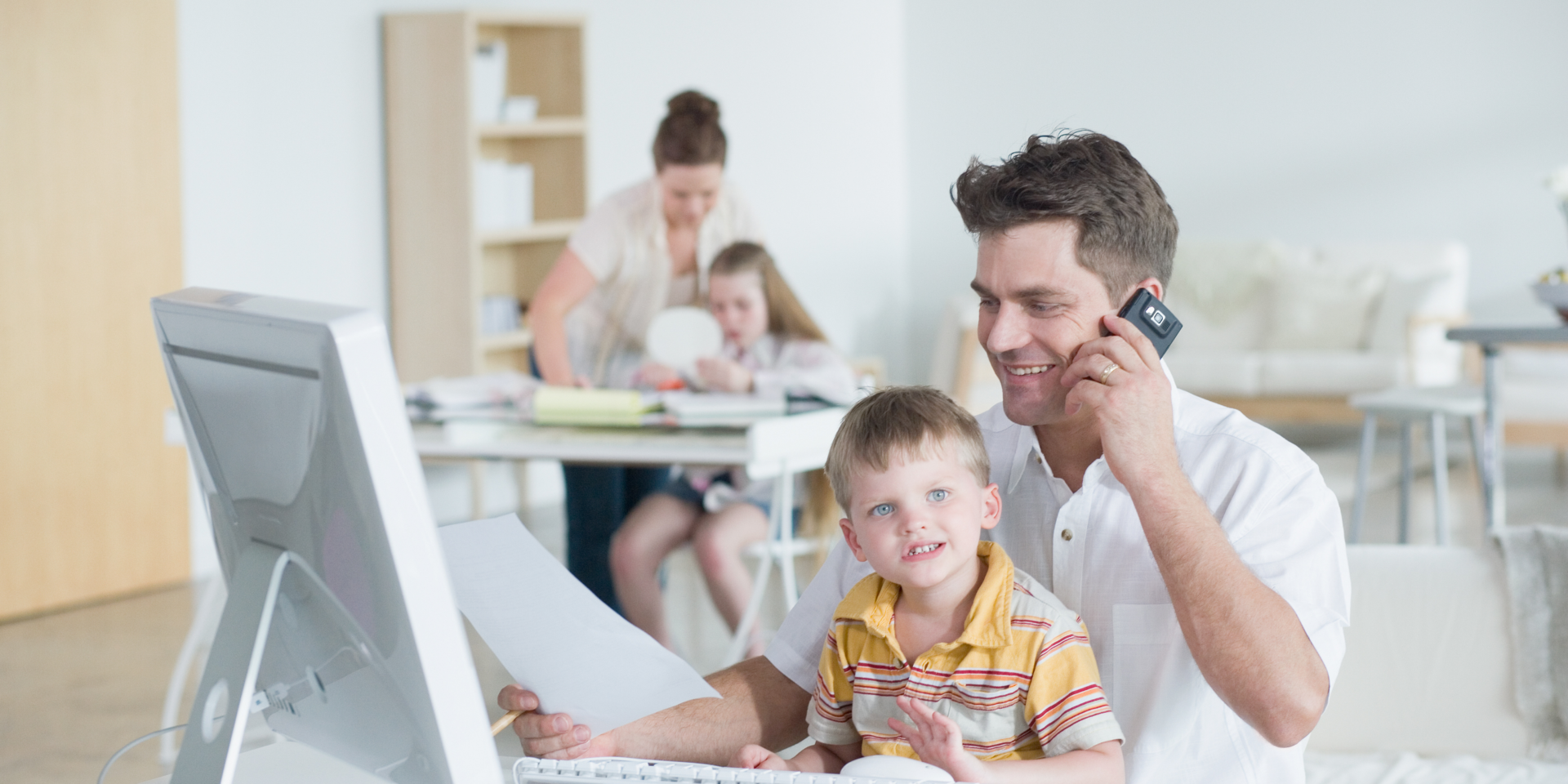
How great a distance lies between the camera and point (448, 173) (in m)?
5.15

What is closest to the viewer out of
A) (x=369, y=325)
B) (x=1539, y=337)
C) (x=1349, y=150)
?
(x=369, y=325)

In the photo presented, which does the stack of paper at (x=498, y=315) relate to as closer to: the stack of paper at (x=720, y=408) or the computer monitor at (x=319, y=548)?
the stack of paper at (x=720, y=408)

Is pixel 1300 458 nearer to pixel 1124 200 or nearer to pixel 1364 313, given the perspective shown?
pixel 1124 200

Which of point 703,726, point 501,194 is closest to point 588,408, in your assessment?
point 703,726

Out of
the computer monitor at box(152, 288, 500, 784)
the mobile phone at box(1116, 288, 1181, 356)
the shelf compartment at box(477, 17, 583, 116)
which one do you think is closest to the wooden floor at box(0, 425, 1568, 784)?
the shelf compartment at box(477, 17, 583, 116)

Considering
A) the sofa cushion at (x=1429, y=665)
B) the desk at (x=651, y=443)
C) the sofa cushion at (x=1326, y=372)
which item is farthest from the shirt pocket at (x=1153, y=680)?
the sofa cushion at (x=1326, y=372)

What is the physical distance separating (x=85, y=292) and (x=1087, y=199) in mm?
3793

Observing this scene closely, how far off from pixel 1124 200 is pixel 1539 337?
281 cm

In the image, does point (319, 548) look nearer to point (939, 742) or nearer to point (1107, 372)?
point (939, 742)

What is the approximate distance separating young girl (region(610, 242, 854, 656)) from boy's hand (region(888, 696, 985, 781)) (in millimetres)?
1937

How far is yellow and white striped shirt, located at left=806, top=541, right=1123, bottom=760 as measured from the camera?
1119 millimetres

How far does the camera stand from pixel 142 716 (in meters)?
3.24

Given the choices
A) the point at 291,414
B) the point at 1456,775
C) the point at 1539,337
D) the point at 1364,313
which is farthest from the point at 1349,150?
the point at 291,414

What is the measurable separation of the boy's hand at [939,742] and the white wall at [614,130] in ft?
11.8
